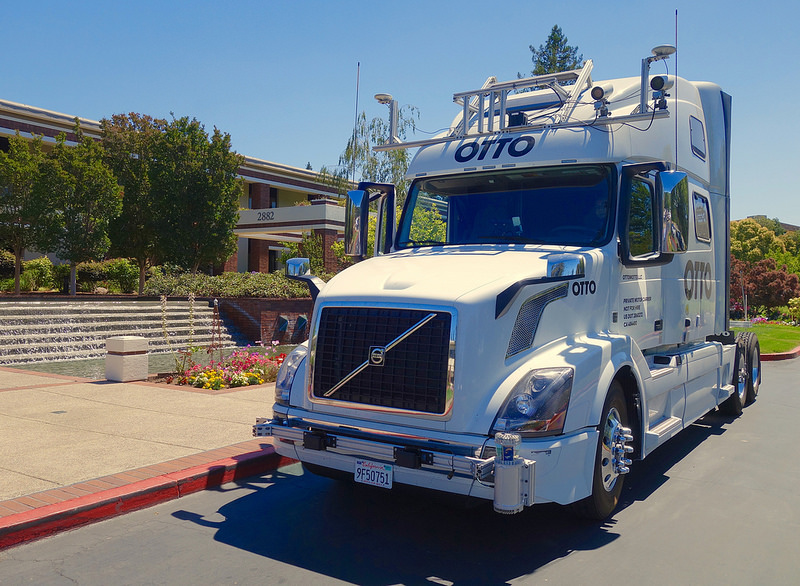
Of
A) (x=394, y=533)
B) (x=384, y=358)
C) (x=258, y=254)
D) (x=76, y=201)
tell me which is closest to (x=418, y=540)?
(x=394, y=533)

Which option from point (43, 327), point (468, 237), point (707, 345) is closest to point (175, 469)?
point (468, 237)

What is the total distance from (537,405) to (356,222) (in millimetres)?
3208

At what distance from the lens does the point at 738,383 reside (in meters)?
10.0

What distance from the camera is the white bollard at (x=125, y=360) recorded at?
1150 centimetres

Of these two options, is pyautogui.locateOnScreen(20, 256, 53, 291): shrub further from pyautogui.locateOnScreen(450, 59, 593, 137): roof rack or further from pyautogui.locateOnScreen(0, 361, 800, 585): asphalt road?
pyautogui.locateOnScreen(450, 59, 593, 137): roof rack

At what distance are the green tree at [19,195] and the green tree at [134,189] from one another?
4.98 m

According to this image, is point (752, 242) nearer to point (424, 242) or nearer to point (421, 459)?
point (424, 242)

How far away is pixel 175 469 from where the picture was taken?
20.6 ft

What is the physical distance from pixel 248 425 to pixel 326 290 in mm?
3435

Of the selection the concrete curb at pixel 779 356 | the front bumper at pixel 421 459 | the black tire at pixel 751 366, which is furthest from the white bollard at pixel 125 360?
the concrete curb at pixel 779 356

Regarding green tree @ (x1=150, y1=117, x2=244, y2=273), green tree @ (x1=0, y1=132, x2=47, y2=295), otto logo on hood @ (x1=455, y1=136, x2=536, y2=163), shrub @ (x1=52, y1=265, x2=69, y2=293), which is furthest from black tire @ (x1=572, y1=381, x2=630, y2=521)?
Answer: shrub @ (x1=52, y1=265, x2=69, y2=293)

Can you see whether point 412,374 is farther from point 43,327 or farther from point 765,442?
point 43,327

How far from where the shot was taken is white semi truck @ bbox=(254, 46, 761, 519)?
4.68 meters

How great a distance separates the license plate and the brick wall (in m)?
15.7
